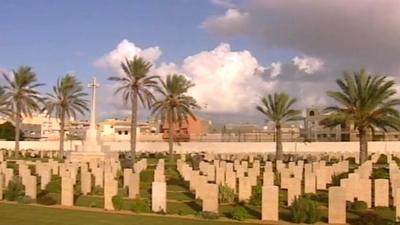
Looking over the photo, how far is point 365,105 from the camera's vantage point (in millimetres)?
40469

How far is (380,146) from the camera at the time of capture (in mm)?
68312

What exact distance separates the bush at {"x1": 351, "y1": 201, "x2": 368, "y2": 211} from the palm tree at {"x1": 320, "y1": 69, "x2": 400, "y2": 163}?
65.9 ft

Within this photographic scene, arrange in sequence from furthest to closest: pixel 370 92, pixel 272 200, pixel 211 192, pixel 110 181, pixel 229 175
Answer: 1. pixel 370 92
2. pixel 229 175
3. pixel 110 181
4. pixel 211 192
5. pixel 272 200

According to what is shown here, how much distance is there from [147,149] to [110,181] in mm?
59058

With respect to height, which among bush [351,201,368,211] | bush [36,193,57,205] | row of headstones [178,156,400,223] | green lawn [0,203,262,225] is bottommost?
bush [36,193,57,205]

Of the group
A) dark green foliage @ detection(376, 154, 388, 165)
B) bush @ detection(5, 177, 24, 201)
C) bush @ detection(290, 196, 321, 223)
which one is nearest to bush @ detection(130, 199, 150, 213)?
bush @ detection(290, 196, 321, 223)

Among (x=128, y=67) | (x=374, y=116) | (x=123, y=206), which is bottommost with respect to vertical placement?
(x=123, y=206)

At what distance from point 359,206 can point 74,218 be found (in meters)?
9.18

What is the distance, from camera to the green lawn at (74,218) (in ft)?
51.8

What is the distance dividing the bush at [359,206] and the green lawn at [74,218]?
18.9 ft

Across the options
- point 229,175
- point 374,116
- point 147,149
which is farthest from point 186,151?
point 229,175

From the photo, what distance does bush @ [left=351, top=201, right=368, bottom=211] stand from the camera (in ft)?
66.1

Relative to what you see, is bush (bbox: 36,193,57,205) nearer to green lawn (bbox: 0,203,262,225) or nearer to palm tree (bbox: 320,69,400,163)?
green lawn (bbox: 0,203,262,225)

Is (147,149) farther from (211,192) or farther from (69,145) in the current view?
(211,192)
